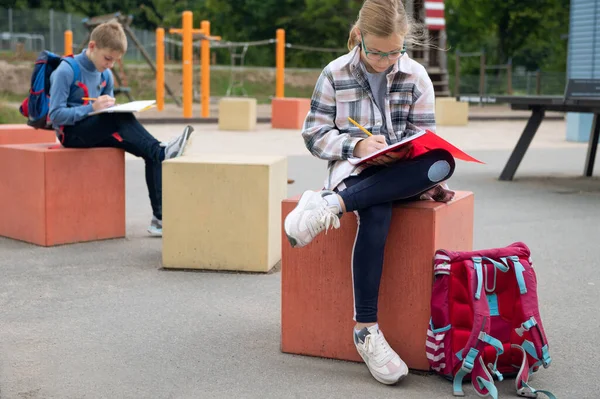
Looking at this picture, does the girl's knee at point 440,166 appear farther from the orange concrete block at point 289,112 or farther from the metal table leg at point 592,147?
the orange concrete block at point 289,112

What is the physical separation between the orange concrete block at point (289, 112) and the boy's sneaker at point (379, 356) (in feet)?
49.3

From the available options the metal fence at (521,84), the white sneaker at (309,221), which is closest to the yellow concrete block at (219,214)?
the white sneaker at (309,221)

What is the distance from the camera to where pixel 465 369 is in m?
3.27

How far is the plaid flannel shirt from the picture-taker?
11.9 feet

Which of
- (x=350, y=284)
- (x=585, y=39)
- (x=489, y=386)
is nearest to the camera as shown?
A: (x=489, y=386)

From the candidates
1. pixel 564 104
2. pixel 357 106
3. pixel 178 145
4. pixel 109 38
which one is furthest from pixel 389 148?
pixel 564 104

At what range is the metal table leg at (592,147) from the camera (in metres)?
9.80

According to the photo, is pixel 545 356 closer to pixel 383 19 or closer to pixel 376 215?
pixel 376 215

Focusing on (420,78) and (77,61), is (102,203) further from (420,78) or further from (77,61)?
(420,78)

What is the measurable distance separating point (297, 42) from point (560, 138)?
3044 cm

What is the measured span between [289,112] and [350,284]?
15.1 meters

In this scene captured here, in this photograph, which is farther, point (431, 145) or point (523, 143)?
point (523, 143)

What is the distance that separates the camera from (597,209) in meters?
7.82

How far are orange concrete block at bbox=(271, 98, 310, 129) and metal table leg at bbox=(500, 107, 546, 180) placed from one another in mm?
8896
